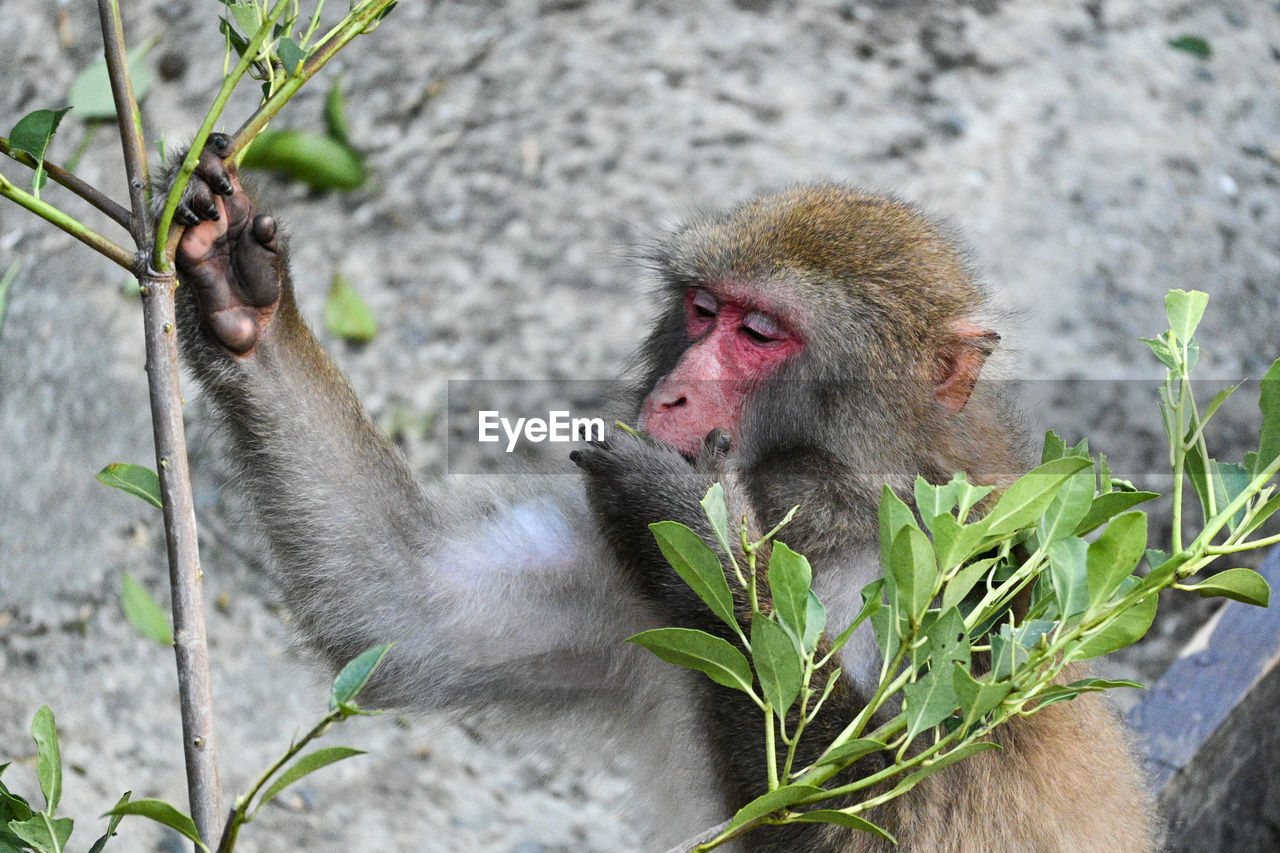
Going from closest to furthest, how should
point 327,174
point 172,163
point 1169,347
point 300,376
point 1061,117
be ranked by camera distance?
1. point 1169,347
2. point 172,163
3. point 300,376
4. point 327,174
5. point 1061,117

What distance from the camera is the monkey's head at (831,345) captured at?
214 centimetres

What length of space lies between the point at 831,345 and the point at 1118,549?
1.12m

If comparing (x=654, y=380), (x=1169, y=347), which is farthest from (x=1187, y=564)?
(x=654, y=380)

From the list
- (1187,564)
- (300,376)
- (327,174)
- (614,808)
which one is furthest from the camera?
(327,174)

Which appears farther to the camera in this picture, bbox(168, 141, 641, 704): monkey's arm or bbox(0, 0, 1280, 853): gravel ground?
bbox(0, 0, 1280, 853): gravel ground

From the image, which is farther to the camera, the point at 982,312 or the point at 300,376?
the point at 982,312

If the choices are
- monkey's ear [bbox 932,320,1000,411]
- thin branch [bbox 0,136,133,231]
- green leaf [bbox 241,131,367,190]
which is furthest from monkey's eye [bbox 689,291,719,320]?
green leaf [bbox 241,131,367,190]

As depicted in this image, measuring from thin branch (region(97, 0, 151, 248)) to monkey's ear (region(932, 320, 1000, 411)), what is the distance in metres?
1.39

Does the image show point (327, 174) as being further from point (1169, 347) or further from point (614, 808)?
point (1169, 347)

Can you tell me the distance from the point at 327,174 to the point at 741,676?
3905 mm

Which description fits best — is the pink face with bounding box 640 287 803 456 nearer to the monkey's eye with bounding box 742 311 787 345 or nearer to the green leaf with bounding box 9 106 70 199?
the monkey's eye with bounding box 742 311 787 345

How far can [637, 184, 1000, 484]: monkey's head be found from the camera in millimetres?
2141

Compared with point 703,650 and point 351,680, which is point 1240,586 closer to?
point 703,650

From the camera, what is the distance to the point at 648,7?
527 centimetres
